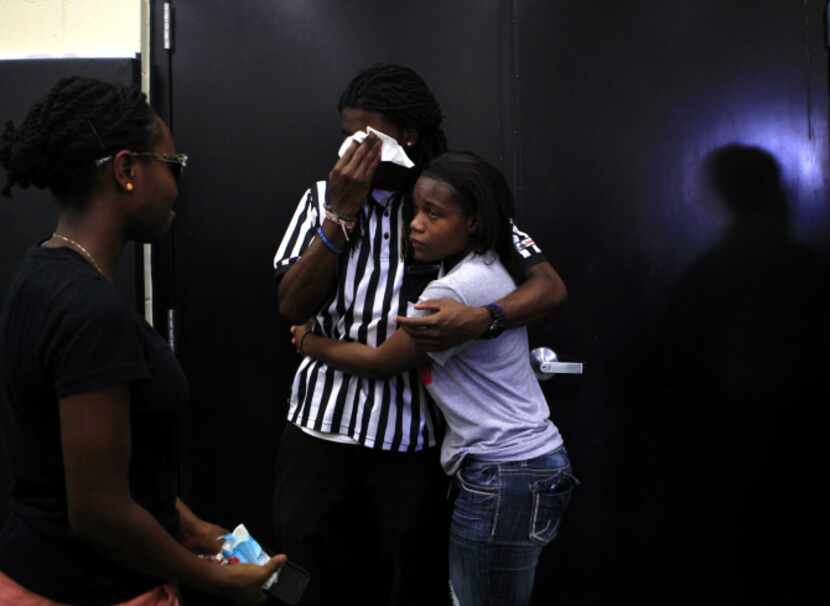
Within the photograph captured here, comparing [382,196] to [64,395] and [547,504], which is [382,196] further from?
[64,395]

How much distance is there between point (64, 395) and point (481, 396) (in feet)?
3.33

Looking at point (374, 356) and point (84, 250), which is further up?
point (84, 250)

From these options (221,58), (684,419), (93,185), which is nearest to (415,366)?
(93,185)

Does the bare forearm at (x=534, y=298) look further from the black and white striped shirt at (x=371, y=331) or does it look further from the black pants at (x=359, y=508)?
the black pants at (x=359, y=508)

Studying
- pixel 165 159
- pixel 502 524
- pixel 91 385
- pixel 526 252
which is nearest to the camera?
pixel 91 385

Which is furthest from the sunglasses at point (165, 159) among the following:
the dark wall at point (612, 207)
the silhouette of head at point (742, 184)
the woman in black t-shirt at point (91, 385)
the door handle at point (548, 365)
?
the silhouette of head at point (742, 184)

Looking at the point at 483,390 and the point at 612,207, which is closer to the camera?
the point at 483,390

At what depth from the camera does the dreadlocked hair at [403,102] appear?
2102 mm

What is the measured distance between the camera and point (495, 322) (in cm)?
194

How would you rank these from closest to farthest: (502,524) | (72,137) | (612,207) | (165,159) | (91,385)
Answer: (91,385) < (72,137) < (165,159) < (502,524) < (612,207)

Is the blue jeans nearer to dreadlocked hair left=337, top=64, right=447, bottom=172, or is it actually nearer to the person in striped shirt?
the person in striped shirt

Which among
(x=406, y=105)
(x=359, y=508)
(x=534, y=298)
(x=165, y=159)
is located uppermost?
(x=406, y=105)

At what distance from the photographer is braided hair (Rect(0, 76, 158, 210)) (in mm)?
1361

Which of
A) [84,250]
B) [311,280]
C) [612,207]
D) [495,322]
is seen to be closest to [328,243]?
[311,280]
